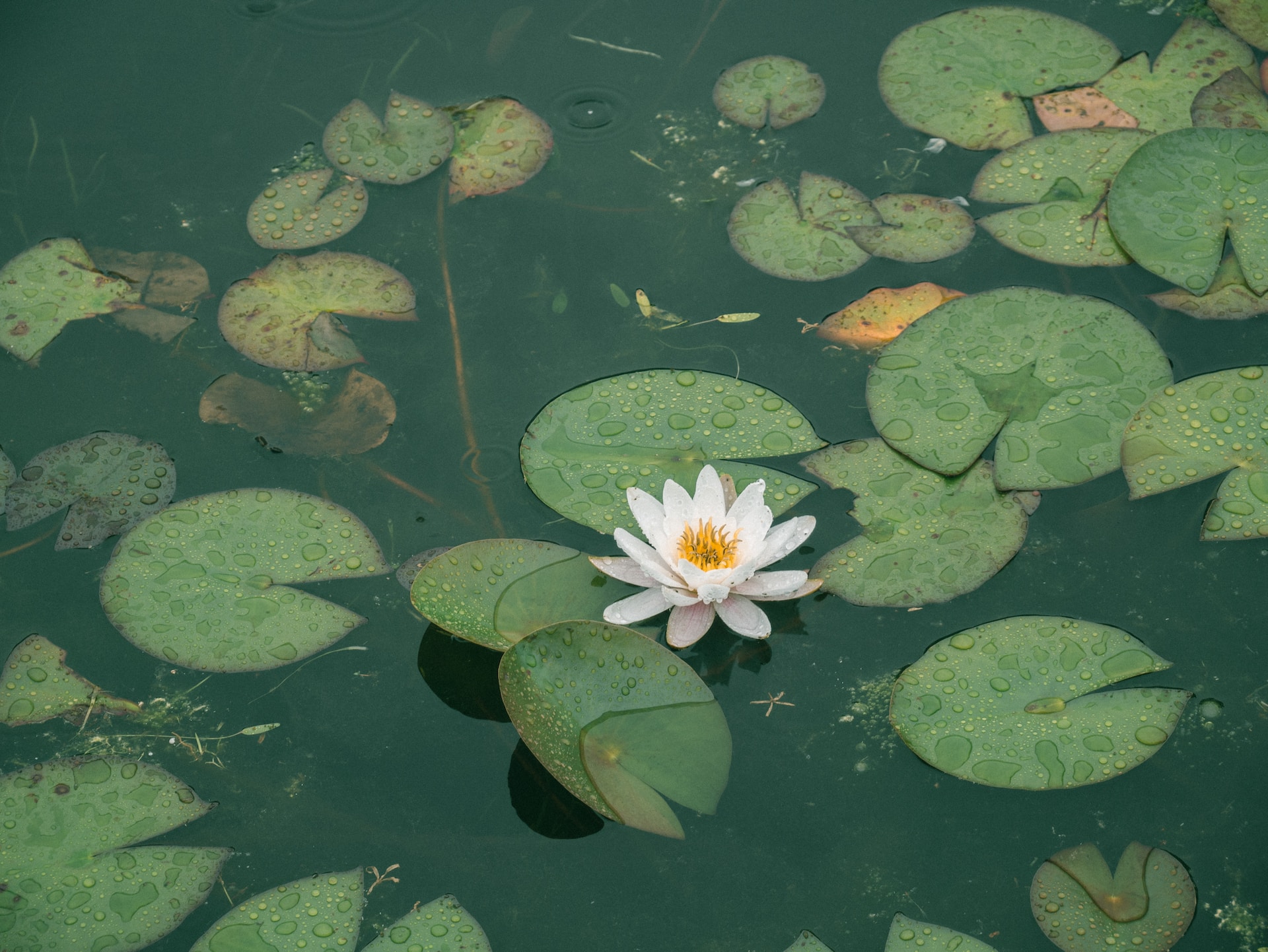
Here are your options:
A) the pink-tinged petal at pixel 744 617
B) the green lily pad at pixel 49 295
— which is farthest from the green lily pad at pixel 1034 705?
the green lily pad at pixel 49 295

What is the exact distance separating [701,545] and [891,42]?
2540mm

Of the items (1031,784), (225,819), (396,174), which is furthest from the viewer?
(396,174)

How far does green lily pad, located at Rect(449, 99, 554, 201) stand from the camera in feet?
12.1

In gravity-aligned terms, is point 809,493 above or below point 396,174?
below

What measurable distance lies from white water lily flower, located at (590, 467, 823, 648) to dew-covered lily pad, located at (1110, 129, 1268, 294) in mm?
1739

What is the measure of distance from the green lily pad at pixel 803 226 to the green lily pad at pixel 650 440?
570 mm

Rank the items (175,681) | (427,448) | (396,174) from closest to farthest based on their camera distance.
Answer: (175,681) < (427,448) < (396,174)

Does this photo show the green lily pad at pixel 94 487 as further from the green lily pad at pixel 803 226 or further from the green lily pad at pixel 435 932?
the green lily pad at pixel 803 226

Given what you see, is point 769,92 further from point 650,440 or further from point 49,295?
point 49,295

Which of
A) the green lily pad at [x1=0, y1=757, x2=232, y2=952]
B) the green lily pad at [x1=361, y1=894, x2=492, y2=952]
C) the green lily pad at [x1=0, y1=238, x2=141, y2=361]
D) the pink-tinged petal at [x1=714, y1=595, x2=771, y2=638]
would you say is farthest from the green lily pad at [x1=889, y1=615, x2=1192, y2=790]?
the green lily pad at [x1=0, y1=238, x2=141, y2=361]

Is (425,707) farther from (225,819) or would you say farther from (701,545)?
(701,545)

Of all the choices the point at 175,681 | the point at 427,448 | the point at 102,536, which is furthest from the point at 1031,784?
the point at 102,536

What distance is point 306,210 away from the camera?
3650mm

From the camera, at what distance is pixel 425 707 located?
107 inches
